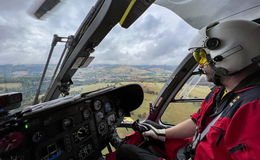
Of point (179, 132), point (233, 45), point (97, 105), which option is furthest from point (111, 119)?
point (233, 45)

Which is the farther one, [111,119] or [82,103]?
[111,119]

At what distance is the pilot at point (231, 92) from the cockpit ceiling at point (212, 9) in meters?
0.50

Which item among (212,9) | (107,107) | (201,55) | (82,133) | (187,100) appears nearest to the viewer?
(201,55)

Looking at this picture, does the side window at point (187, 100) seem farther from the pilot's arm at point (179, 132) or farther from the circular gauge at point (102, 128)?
the circular gauge at point (102, 128)

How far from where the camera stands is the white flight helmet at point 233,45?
846 mm

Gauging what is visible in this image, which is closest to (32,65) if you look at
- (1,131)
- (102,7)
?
(1,131)

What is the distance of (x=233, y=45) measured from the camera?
868 millimetres

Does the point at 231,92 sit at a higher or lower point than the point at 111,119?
higher

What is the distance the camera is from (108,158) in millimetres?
1374

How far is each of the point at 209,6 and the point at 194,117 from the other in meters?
1.11

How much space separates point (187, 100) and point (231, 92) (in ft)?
6.12

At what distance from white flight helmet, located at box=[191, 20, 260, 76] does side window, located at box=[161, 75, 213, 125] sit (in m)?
1.67

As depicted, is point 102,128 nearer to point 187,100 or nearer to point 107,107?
point 107,107

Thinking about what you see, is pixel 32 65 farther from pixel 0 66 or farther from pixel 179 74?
pixel 179 74
